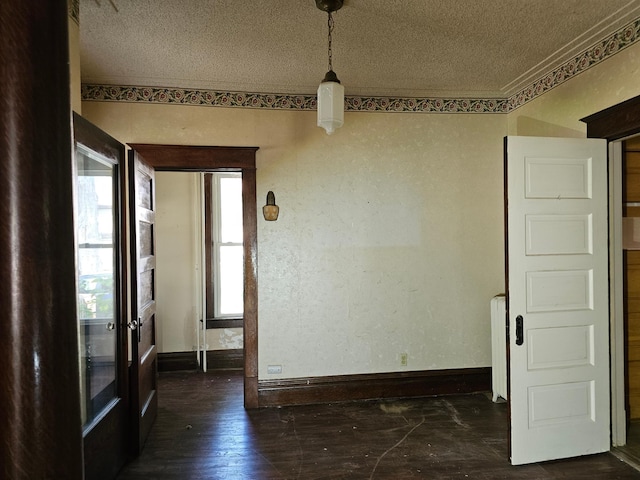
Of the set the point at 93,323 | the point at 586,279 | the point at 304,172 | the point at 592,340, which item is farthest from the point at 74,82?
the point at 592,340

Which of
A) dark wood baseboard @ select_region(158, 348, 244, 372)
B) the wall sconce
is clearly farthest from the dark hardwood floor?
the wall sconce

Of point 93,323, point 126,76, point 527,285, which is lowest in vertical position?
point 93,323

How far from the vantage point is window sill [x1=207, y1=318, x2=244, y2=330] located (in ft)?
15.1

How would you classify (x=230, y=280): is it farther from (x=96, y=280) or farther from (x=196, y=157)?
(x=96, y=280)

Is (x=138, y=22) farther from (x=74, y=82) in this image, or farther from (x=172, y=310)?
(x=172, y=310)

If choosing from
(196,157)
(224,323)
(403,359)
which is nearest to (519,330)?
(403,359)

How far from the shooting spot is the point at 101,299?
2.42 m

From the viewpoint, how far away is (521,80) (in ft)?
11.3

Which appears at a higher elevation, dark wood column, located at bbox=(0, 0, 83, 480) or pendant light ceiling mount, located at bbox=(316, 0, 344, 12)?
pendant light ceiling mount, located at bbox=(316, 0, 344, 12)

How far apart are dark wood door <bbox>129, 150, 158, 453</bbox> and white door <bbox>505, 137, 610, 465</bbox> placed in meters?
2.51

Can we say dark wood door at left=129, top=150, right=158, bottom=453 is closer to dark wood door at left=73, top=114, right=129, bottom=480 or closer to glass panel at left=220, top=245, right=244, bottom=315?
dark wood door at left=73, top=114, right=129, bottom=480

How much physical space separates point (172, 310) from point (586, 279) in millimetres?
4093

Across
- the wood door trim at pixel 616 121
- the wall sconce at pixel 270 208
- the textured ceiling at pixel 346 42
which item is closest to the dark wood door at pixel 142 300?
the textured ceiling at pixel 346 42

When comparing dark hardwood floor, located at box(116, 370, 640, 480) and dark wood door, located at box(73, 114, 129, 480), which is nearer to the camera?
dark wood door, located at box(73, 114, 129, 480)
